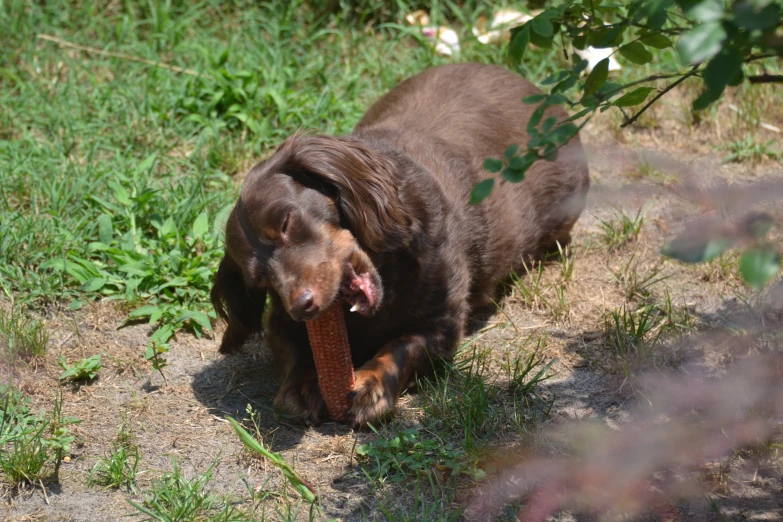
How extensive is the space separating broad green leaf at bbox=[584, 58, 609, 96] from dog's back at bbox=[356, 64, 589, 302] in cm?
139

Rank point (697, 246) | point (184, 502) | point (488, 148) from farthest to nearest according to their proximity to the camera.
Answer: point (488, 148) → point (184, 502) → point (697, 246)

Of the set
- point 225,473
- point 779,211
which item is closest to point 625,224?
point 225,473

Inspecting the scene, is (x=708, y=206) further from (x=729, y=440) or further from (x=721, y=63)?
(x=729, y=440)

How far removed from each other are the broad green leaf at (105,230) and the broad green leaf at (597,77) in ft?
8.89

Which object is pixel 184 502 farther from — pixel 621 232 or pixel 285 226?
pixel 621 232

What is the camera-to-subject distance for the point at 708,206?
1.53m

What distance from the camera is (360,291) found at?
10.7 feet

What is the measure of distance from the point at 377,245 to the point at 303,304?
46 cm

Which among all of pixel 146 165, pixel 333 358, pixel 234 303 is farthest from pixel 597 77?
pixel 146 165

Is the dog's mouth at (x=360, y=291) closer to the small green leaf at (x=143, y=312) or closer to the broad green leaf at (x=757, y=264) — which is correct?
the small green leaf at (x=143, y=312)

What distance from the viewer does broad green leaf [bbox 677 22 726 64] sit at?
1.63 m

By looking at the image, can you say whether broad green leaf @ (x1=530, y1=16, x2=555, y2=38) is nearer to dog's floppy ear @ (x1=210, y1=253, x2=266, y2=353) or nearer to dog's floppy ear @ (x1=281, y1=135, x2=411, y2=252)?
dog's floppy ear @ (x1=281, y1=135, x2=411, y2=252)

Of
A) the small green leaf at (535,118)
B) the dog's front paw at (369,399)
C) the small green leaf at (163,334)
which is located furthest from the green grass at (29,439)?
the small green leaf at (535,118)

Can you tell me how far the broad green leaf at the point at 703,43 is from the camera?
163cm
